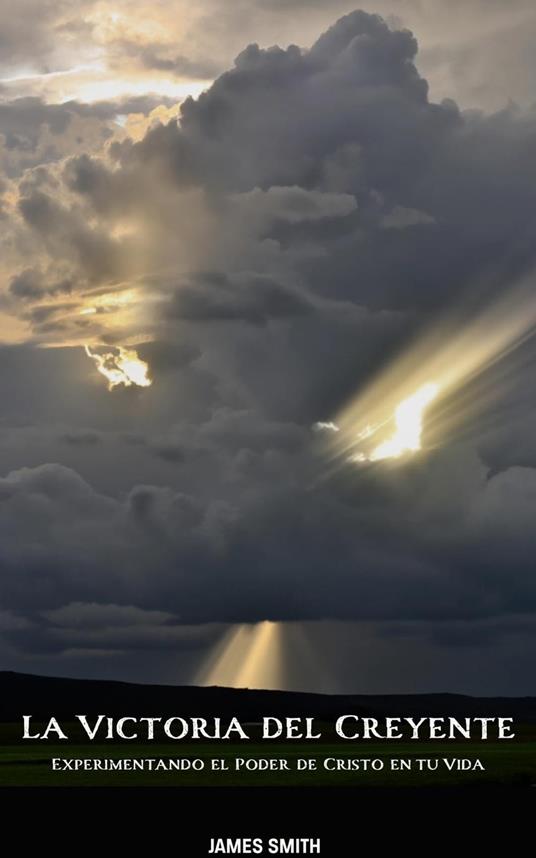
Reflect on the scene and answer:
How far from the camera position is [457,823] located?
87688mm

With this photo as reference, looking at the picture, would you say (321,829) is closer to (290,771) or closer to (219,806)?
(219,806)

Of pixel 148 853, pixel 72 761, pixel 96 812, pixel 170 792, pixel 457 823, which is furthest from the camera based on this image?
pixel 72 761

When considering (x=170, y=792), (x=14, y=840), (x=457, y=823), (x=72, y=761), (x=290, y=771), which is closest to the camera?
(x=14, y=840)

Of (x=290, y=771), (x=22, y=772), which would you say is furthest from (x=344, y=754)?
(x=22, y=772)

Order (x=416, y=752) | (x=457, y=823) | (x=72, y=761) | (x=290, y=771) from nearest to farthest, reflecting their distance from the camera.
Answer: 1. (x=457, y=823)
2. (x=290, y=771)
3. (x=72, y=761)
4. (x=416, y=752)

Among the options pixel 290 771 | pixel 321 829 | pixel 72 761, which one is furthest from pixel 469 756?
pixel 321 829

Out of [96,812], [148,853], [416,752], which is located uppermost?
[416,752]

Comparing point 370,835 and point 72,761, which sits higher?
point 72,761

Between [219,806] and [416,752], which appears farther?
[416,752]

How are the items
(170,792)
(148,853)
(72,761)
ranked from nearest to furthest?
(148,853)
(170,792)
(72,761)

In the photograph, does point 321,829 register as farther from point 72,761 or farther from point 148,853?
point 72,761

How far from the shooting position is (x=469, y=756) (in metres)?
158

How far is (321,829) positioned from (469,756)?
78.1 m

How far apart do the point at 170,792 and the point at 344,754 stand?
49882 mm
